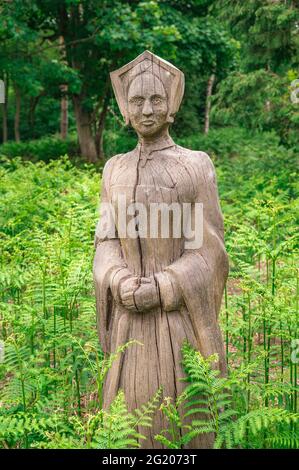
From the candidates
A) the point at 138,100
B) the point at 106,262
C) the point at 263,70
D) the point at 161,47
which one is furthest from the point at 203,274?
the point at 161,47

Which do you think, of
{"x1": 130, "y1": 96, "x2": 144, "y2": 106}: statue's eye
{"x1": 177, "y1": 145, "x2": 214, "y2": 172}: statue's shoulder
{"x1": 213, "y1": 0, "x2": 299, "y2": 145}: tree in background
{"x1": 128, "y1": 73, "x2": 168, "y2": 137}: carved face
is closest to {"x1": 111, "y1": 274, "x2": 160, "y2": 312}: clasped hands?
{"x1": 177, "y1": 145, "x2": 214, "y2": 172}: statue's shoulder

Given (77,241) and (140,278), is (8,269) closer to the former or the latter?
(77,241)

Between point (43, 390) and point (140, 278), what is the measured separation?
1.30 metres

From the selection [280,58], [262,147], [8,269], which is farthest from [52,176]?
[262,147]

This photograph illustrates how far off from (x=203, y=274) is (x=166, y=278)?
0.69 feet

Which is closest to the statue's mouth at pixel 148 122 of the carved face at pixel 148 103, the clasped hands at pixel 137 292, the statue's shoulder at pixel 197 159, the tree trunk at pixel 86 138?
the carved face at pixel 148 103

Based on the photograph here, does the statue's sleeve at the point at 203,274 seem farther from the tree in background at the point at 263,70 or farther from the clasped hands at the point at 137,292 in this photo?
the tree in background at the point at 263,70

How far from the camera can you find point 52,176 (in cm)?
1045

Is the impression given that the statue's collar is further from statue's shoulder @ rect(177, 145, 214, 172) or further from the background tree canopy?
the background tree canopy

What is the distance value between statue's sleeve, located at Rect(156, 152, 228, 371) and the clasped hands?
0.05m

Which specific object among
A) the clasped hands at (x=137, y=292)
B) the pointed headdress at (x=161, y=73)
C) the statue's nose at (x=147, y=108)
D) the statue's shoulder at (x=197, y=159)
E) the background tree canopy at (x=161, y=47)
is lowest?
the clasped hands at (x=137, y=292)

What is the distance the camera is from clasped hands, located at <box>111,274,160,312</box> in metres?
3.09

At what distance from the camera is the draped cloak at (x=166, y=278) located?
313cm

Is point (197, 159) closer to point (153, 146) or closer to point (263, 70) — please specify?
point (153, 146)
